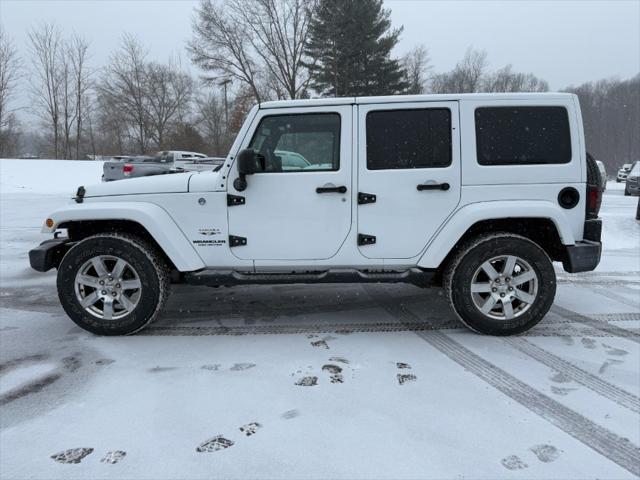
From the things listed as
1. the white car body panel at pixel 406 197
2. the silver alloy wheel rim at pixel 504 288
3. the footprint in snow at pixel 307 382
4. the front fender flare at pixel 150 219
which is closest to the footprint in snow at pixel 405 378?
the footprint in snow at pixel 307 382

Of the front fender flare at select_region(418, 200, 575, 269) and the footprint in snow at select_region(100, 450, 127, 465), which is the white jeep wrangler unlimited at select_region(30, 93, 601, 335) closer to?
the front fender flare at select_region(418, 200, 575, 269)

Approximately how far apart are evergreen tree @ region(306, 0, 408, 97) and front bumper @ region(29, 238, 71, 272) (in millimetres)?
32130

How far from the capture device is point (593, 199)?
392cm

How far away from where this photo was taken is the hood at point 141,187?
4023 mm

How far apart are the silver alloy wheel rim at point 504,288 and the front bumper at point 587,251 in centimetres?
33

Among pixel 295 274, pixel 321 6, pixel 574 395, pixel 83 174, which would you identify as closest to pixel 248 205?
pixel 295 274

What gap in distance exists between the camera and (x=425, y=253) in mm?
3988

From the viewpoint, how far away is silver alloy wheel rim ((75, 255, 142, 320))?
402 centimetres

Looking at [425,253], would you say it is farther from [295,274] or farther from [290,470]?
[290,470]

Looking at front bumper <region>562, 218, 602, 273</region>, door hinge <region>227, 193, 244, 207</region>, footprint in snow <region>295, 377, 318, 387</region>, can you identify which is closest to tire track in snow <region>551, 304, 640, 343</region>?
front bumper <region>562, 218, 602, 273</region>

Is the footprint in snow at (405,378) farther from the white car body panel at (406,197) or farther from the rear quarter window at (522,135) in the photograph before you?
the rear quarter window at (522,135)

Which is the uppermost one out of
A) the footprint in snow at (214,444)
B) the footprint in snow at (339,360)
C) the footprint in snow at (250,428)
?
the footprint in snow at (339,360)

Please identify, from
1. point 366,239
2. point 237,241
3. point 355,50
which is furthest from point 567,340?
point 355,50

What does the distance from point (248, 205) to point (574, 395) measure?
2.76 meters
